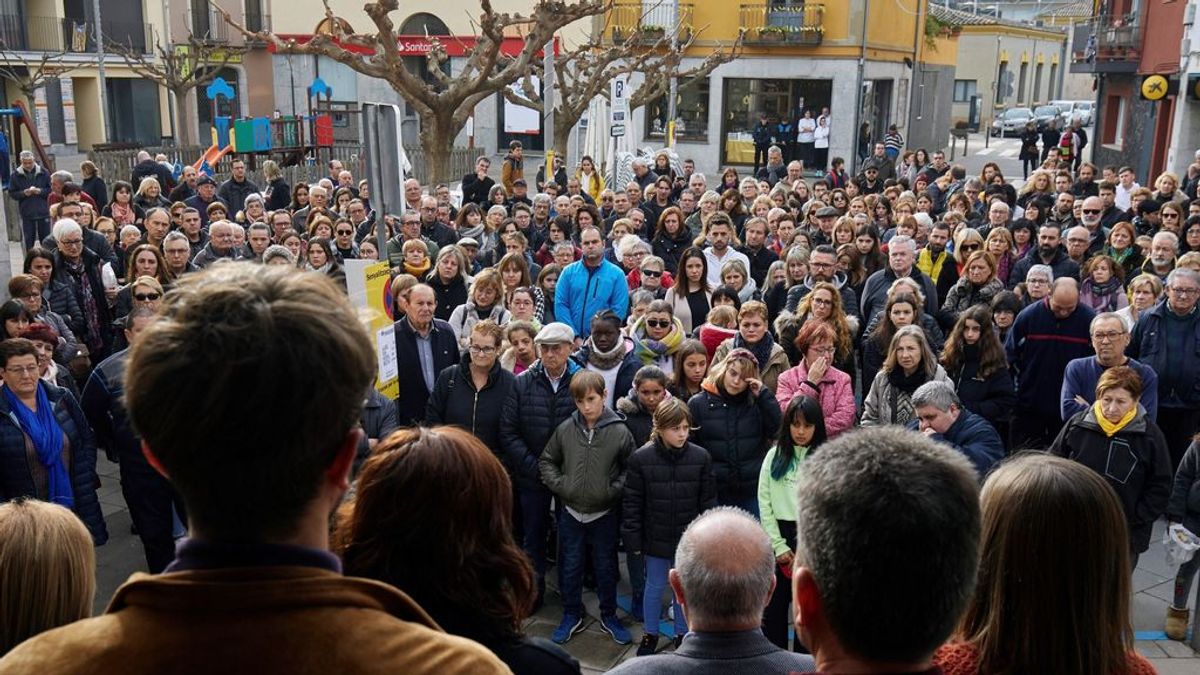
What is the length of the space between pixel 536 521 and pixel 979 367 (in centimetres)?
324

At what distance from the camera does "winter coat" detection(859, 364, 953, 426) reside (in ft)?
22.9

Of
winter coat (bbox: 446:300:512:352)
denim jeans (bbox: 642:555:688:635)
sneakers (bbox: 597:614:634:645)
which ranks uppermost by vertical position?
winter coat (bbox: 446:300:512:352)

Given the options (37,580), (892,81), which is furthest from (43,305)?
(892,81)

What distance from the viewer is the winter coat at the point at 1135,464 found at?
605 cm

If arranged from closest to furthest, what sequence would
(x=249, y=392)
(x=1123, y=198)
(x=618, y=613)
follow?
1. (x=249, y=392)
2. (x=618, y=613)
3. (x=1123, y=198)

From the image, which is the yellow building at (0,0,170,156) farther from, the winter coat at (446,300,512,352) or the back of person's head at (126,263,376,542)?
the back of person's head at (126,263,376,542)

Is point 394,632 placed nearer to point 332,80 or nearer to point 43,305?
point 43,305

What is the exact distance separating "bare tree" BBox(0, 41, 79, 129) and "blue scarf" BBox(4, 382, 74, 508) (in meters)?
32.7

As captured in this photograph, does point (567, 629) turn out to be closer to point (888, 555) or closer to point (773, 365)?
point (773, 365)

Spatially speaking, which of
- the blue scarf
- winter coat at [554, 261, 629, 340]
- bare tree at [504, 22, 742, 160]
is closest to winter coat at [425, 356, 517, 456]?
the blue scarf

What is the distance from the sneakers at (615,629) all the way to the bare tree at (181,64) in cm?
3318

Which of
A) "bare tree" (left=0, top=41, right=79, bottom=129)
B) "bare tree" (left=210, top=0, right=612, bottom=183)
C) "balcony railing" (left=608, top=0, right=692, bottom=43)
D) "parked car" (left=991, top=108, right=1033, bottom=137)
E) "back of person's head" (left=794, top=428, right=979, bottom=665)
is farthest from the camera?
"parked car" (left=991, top=108, right=1033, bottom=137)

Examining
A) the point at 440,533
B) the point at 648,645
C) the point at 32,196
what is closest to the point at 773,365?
the point at 648,645

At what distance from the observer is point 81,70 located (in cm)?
4091
